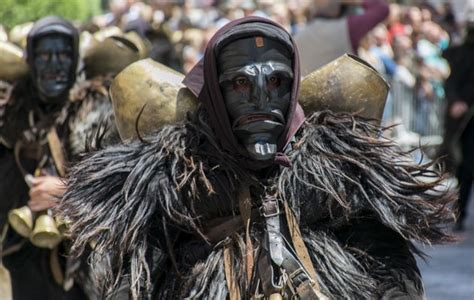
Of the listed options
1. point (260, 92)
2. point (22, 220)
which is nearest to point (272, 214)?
point (260, 92)

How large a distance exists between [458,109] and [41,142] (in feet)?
18.6

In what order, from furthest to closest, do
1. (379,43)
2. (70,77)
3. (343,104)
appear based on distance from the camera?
1. (379,43)
2. (70,77)
3. (343,104)

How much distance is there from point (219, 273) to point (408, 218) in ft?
2.05

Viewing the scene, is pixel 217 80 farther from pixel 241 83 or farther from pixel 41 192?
pixel 41 192

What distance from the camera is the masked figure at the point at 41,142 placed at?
588cm

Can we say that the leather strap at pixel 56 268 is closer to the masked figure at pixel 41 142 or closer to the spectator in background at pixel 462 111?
the masked figure at pixel 41 142

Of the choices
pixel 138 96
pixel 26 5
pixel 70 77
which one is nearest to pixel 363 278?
pixel 138 96

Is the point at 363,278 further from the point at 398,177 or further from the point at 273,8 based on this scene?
the point at 273,8

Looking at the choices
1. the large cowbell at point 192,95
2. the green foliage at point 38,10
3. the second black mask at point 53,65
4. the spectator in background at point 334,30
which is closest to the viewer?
the large cowbell at point 192,95

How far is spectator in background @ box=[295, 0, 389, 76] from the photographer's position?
22.5 ft

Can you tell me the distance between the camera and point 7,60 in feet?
20.0

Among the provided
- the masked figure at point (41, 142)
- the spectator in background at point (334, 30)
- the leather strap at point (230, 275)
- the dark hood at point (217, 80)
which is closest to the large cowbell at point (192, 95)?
the dark hood at point (217, 80)

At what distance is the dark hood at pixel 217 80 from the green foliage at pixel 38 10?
18.7ft

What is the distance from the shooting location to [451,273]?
940cm
